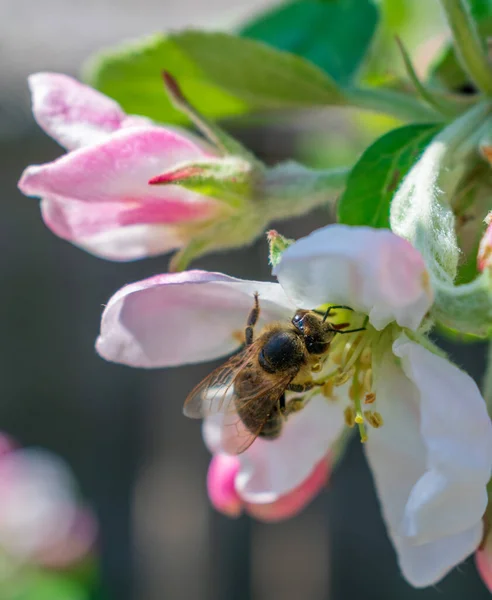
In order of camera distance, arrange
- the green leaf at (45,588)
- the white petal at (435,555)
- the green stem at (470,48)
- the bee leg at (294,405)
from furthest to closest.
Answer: the green leaf at (45,588) < the bee leg at (294,405) < the green stem at (470,48) < the white petal at (435,555)

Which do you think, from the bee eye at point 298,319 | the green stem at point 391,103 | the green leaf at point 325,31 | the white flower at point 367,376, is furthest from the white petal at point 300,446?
the green leaf at point 325,31

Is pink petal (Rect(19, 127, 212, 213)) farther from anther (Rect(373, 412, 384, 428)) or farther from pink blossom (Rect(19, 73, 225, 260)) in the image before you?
anther (Rect(373, 412, 384, 428))

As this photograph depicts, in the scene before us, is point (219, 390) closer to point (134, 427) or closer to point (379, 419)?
point (379, 419)

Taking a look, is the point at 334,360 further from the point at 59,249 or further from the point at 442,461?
the point at 59,249

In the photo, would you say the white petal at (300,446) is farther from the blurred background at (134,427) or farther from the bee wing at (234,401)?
the blurred background at (134,427)

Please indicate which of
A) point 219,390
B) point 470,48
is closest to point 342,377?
point 219,390

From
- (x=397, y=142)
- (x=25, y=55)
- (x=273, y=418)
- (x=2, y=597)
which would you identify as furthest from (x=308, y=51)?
(x=25, y=55)
